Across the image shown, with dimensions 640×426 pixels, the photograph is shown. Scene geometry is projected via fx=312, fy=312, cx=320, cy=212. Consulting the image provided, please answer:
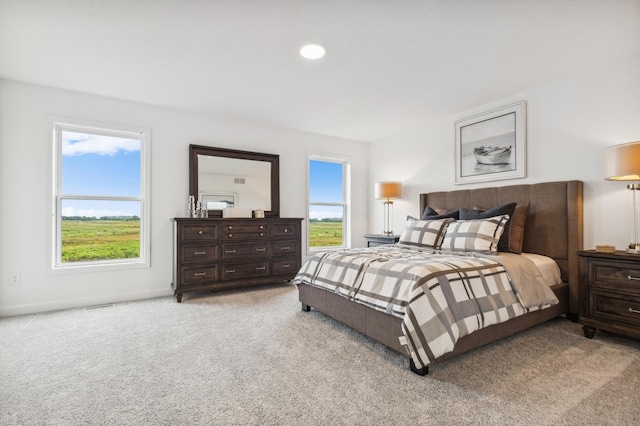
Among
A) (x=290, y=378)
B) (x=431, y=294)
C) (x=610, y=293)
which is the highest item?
(x=431, y=294)

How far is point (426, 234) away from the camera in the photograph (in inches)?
132

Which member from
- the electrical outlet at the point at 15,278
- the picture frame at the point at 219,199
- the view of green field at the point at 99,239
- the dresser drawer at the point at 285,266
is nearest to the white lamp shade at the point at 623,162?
the dresser drawer at the point at 285,266

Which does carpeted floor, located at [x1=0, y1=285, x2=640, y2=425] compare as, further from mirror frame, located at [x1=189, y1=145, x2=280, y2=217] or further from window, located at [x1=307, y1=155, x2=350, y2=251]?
window, located at [x1=307, y1=155, x2=350, y2=251]

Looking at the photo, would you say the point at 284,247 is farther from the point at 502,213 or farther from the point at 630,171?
the point at 630,171

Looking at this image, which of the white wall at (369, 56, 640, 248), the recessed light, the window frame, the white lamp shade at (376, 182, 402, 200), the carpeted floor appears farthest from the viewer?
the white lamp shade at (376, 182, 402, 200)

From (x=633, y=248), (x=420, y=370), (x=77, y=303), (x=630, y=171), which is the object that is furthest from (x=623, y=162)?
(x=77, y=303)

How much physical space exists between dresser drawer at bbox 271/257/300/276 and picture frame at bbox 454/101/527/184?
97.9 inches

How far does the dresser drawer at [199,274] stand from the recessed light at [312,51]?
2615 mm

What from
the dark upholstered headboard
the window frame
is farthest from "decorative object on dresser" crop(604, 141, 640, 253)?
the window frame

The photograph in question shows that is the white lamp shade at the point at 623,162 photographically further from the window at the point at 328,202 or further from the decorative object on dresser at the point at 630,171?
the window at the point at 328,202

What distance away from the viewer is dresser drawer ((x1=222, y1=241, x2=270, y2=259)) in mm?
3938

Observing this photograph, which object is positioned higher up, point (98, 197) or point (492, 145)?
point (492, 145)

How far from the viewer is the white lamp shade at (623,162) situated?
2391 millimetres

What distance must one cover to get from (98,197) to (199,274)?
150cm
